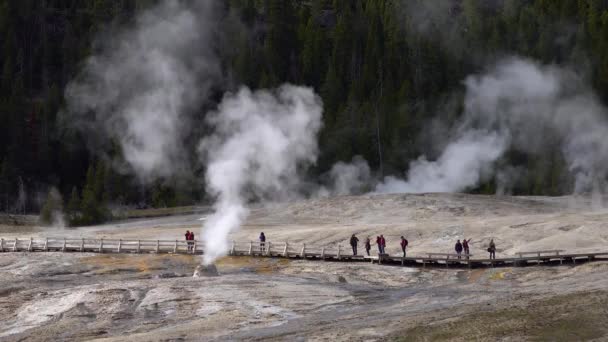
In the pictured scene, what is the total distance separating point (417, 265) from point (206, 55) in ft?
252

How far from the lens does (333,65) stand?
364 feet

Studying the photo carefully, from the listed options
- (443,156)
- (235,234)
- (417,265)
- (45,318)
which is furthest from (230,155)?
(45,318)

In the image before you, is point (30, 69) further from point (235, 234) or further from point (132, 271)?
point (132, 271)

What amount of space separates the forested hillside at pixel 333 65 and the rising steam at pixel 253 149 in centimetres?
211

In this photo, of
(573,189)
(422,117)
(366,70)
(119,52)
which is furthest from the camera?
(119,52)

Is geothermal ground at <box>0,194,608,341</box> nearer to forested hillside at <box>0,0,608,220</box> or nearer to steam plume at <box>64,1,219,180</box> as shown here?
forested hillside at <box>0,0,608,220</box>

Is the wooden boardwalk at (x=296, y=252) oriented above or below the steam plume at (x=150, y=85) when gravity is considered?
below

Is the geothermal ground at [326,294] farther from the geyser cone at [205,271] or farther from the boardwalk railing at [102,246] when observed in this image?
the boardwalk railing at [102,246]

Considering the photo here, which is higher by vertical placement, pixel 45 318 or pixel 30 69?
pixel 30 69

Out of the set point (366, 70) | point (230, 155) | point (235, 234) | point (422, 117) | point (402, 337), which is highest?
point (366, 70)

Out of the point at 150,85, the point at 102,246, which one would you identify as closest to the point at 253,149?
the point at 102,246

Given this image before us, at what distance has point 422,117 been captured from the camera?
10156 centimetres

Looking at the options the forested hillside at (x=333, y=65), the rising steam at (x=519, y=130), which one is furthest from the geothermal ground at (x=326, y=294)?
the forested hillside at (x=333, y=65)

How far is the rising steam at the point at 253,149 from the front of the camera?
5953 cm
